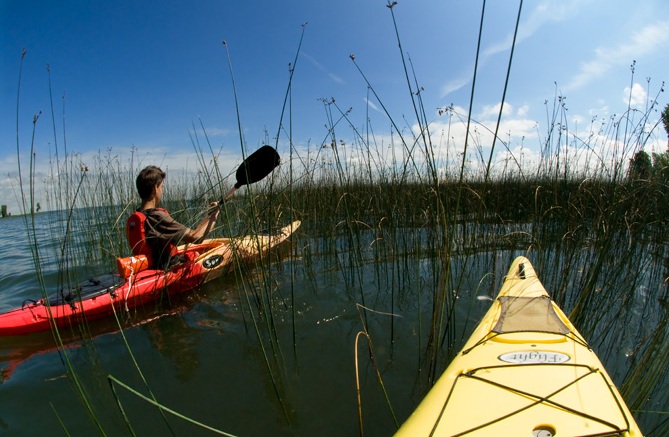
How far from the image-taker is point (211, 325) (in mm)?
2631

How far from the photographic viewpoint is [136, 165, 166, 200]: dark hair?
300 centimetres

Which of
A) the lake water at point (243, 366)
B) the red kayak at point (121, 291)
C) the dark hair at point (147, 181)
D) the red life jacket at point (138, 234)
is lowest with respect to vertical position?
the lake water at point (243, 366)

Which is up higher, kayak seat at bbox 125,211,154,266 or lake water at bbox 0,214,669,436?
kayak seat at bbox 125,211,154,266

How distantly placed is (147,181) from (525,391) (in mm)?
3083

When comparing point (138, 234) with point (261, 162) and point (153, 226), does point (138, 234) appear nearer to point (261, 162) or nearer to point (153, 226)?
point (153, 226)

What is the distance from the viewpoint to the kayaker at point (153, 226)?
287cm

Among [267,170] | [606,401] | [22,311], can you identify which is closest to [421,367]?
[606,401]

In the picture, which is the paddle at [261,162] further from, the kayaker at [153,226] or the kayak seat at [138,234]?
the kayak seat at [138,234]

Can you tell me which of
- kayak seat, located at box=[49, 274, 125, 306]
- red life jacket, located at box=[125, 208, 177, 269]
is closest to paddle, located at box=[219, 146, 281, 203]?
red life jacket, located at box=[125, 208, 177, 269]

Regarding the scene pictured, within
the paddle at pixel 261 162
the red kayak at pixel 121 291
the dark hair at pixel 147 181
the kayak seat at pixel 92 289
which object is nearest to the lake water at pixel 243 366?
the red kayak at pixel 121 291

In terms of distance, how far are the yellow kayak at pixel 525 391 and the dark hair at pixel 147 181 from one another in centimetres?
282

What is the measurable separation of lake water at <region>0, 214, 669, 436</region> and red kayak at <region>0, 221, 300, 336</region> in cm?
12

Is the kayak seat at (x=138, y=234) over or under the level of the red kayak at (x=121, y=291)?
over

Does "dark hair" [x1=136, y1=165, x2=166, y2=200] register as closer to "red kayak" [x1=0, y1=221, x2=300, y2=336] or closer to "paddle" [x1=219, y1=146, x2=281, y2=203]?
"red kayak" [x1=0, y1=221, x2=300, y2=336]
